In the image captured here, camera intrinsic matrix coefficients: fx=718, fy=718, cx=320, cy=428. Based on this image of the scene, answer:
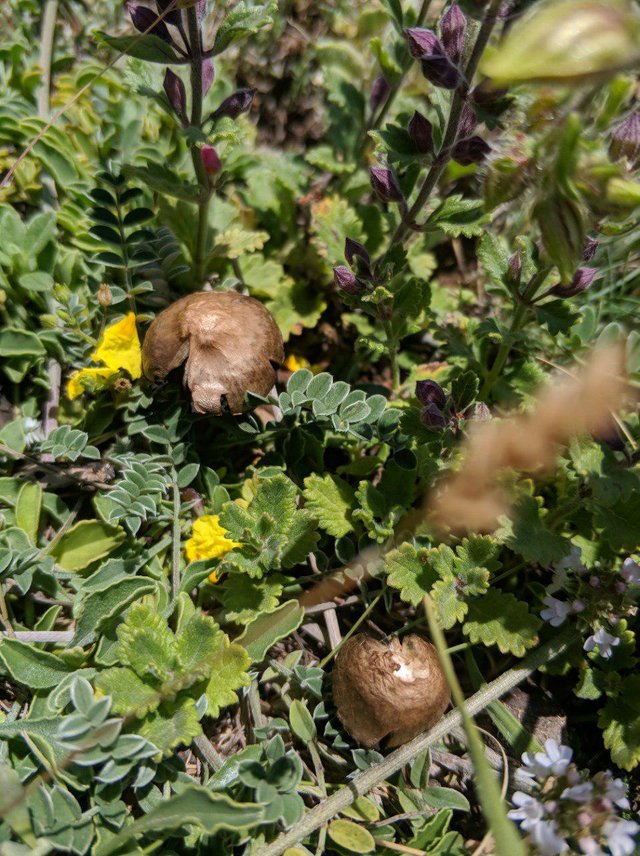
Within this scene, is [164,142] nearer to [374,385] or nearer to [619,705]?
[374,385]

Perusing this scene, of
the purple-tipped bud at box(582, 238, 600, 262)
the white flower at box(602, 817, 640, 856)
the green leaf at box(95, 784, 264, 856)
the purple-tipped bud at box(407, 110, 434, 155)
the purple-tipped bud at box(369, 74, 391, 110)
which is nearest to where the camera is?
the green leaf at box(95, 784, 264, 856)

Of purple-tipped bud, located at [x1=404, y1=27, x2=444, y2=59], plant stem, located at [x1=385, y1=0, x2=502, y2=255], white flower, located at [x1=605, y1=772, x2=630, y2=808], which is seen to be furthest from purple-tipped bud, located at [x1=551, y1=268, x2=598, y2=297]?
white flower, located at [x1=605, y1=772, x2=630, y2=808]

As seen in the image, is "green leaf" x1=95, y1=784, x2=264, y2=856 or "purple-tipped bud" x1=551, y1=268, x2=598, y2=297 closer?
"green leaf" x1=95, y1=784, x2=264, y2=856

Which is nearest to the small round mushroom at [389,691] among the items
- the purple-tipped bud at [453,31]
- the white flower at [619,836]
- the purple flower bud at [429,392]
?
the white flower at [619,836]

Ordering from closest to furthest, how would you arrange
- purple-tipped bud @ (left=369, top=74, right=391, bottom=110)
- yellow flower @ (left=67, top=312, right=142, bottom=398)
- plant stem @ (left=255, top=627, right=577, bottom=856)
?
plant stem @ (left=255, top=627, right=577, bottom=856) < yellow flower @ (left=67, top=312, right=142, bottom=398) < purple-tipped bud @ (left=369, top=74, right=391, bottom=110)

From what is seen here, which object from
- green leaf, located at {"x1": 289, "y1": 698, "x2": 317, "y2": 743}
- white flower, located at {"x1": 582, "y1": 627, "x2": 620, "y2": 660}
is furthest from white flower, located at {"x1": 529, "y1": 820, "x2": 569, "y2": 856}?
green leaf, located at {"x1": 289, "y1": 698, "x2": 317, "y2": 743}

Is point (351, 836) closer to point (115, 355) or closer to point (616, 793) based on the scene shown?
point (616, 793)

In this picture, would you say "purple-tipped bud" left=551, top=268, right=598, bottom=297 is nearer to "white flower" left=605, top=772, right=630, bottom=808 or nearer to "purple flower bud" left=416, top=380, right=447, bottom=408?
"purple flower bud" left=416, top=380, right=447, bottom=408

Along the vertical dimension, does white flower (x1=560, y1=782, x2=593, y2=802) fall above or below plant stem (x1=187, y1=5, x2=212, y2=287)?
below

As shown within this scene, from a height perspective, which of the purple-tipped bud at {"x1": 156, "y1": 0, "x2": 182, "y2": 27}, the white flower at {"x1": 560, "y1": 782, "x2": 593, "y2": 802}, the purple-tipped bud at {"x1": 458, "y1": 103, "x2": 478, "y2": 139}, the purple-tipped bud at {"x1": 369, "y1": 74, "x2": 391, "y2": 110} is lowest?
the white flower at {"x1": 560, "y1": 782, "x2": 593, "y2": 802}
